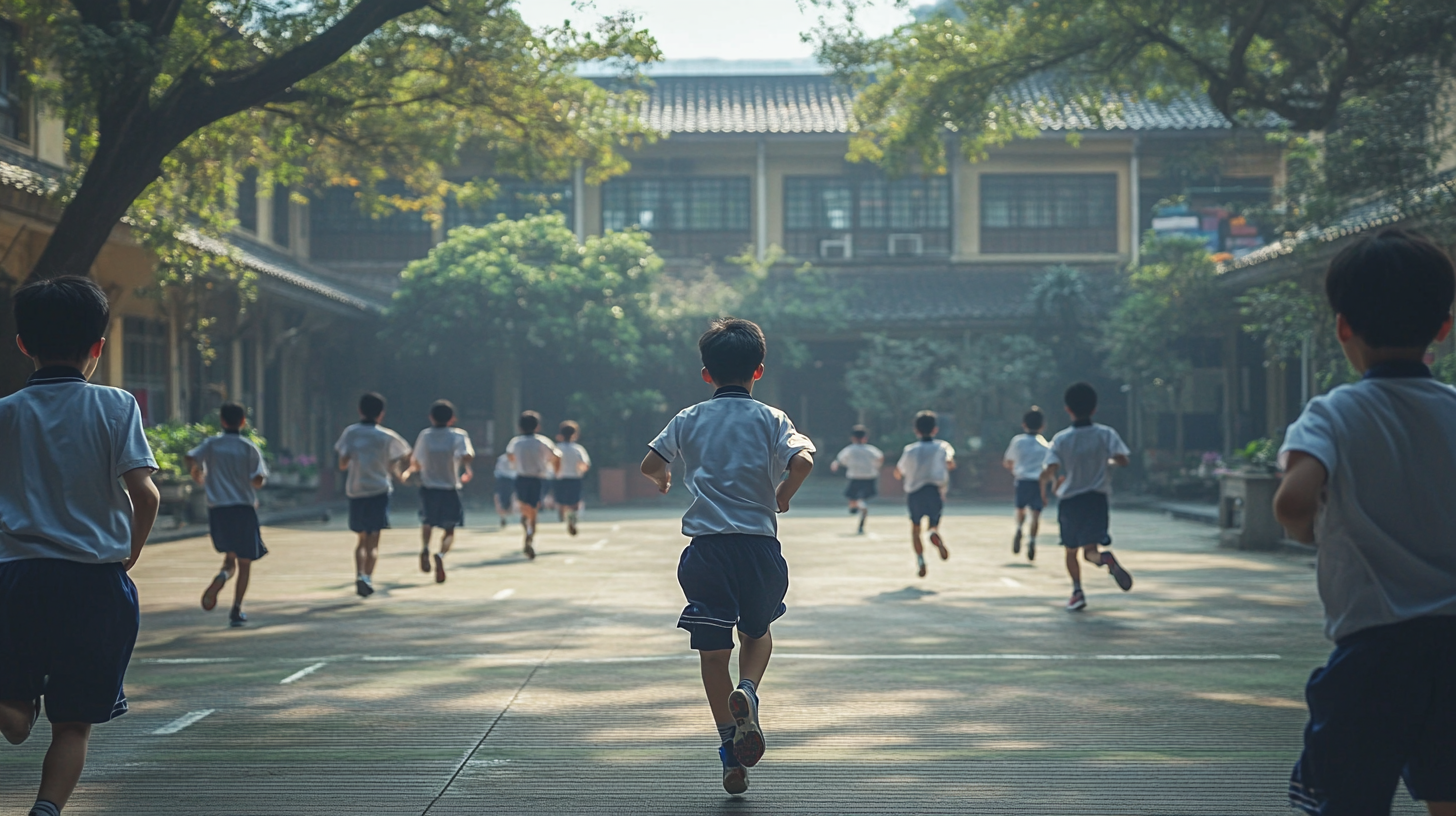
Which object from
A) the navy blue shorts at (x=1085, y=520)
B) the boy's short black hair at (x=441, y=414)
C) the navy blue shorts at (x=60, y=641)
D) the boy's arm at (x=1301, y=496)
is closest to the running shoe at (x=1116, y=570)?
the navy blue shorts at (x=1085, y=520)

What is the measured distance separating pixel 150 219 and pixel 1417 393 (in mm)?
13004

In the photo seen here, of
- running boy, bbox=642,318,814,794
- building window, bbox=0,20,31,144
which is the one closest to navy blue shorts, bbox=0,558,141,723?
running boy, bbox=642,318,814,794

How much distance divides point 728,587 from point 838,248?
28.5 m

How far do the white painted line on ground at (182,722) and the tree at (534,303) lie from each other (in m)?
22.1

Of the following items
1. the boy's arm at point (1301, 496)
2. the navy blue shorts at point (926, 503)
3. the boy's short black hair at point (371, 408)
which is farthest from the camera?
the navy blue shorts at point (926, 503)

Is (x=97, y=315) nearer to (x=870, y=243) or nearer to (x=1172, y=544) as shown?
(x=1172, y=544)

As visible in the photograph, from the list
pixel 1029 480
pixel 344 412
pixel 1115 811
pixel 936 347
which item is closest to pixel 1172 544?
pixel 1029 480

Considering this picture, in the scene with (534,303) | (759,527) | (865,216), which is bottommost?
(759,527)

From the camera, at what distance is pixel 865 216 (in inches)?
1332

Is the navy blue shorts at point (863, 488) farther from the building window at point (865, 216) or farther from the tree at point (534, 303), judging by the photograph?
the building window at point (865, 216)

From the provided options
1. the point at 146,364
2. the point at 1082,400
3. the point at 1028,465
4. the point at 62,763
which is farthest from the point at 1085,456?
the point at 146,364

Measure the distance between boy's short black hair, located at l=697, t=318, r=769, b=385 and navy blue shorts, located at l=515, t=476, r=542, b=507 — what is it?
12603 millimetres

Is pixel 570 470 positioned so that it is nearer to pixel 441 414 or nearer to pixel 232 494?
pixel 441 414

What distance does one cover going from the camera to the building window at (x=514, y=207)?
3366 centimetres
